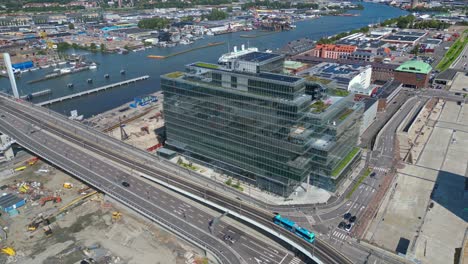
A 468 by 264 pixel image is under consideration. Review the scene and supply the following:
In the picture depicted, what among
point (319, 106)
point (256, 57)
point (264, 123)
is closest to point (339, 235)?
point (264, 123)

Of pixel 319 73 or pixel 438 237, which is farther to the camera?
pixel 319 73

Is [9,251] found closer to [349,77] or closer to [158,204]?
[158,204]

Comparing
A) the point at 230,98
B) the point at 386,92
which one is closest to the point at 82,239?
the point at 230,98

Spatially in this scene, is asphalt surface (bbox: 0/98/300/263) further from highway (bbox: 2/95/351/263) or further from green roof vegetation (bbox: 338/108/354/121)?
green roof vegetation (bbox: 338/108/354/121)

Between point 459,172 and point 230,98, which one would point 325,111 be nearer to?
point 230,98

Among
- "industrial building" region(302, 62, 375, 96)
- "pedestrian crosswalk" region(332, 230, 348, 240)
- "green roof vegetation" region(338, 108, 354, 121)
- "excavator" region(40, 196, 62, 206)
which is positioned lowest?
"excavator" region(40, 196, 62, 206)

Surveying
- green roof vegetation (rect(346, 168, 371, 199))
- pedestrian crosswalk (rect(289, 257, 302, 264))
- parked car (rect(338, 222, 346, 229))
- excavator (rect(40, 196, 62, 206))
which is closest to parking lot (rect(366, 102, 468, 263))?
parked car (rect(338, 222, 346, 229))
